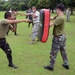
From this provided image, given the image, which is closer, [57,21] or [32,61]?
[57,21]

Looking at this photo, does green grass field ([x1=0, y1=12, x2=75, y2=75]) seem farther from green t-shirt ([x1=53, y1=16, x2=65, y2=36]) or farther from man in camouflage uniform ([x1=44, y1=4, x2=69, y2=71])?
green t-shirt ([x1=53, y1=16, x2=65, y2=36])

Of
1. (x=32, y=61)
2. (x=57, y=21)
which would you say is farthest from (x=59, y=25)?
(x=32, y=61)

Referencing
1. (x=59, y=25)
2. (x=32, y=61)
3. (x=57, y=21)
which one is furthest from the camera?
(x=32, y=61)

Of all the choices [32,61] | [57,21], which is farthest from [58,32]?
[32,61]

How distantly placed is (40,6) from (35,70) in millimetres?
58489

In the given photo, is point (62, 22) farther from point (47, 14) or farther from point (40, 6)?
point (40, 6)

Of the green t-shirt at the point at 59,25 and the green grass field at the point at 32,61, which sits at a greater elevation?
the green t-shirt at the point at 59,25

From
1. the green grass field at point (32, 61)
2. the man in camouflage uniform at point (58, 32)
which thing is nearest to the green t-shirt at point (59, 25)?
the man in camouflage uniform at point (58, 32)

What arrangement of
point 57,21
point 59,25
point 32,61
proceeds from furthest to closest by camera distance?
point 32,61 < point 59,25 < point 57,21

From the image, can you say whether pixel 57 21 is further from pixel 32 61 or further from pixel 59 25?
pixel 32 61

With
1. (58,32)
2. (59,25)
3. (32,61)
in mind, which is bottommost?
(32,61)

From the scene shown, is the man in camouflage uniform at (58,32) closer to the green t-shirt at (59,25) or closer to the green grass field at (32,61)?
the green t-shirt at (59,25)

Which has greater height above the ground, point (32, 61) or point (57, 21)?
point (57, 21)

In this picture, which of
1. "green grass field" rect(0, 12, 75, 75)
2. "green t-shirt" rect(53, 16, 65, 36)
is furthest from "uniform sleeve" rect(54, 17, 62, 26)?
"green grass field" rect(0, 12, 75, 75)
